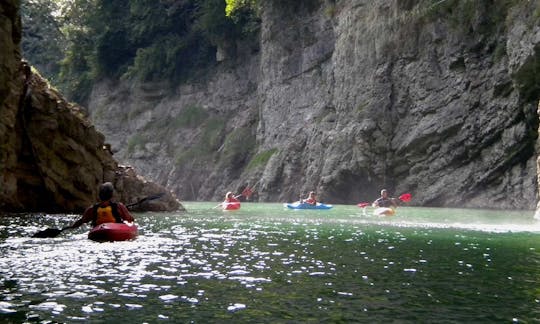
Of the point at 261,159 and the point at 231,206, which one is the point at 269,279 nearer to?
the point at 231,206

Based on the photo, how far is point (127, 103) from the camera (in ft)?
219

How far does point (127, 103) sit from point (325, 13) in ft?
93.7

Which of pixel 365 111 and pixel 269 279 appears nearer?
pixel 269 279

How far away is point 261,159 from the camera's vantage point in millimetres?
50812

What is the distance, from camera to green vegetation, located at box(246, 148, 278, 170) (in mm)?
50156

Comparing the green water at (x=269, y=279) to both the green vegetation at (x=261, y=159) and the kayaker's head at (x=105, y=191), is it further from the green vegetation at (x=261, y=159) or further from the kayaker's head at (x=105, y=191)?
the green vegetation at (x=261, y=159)

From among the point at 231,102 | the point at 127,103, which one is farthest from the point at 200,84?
the point at 127,103

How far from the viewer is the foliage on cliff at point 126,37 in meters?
58.8

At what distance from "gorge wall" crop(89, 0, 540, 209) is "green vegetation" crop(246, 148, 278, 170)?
13 cm

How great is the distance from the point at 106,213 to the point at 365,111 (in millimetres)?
29090

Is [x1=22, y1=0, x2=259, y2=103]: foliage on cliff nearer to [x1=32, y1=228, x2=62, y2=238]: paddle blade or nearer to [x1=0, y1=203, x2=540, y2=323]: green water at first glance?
[x1=32, y1=228, x2=62, y2=238]: paddle blade

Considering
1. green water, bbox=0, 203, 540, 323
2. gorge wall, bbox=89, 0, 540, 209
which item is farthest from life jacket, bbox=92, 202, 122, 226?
gorge wall, bbox=89, 0, 540, 209

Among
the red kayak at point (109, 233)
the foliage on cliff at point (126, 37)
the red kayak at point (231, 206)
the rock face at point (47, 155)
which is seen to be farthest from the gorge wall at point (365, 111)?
the red kayak at point (109, 233)

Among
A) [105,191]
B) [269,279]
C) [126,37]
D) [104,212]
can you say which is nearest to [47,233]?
[104,212]
